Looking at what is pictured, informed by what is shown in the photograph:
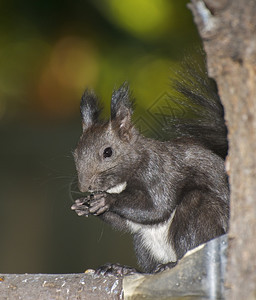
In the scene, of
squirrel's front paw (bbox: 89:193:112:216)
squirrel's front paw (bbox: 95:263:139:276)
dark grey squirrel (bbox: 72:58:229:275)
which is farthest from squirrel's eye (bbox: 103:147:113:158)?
squirrel's front paw (bbox: 95:263:139:276)

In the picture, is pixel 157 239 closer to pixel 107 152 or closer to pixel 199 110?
pixel 107 152

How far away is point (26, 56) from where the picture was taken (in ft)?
13.4

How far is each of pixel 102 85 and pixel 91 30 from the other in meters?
0.61

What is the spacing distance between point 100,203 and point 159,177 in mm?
221

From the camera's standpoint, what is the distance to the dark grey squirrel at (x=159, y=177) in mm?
1965

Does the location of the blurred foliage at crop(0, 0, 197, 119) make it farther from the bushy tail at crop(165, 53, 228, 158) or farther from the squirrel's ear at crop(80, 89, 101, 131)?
the bushy tail at crop(165, 53, 228, 158)

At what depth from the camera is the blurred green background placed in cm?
359

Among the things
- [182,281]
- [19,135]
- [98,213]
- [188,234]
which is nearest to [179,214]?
[188,234]

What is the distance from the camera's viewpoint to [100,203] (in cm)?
198

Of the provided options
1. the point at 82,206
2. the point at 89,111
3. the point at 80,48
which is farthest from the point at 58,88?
the point at 82,206

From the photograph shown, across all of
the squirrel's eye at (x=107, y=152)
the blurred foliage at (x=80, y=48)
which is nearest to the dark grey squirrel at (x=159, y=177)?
the squirrel's eye at (x=107, y=152)

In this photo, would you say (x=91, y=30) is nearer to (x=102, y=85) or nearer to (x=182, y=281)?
(x=102, y=85)

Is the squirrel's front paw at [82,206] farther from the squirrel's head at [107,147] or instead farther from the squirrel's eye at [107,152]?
the squirrel's eye at [107,152]

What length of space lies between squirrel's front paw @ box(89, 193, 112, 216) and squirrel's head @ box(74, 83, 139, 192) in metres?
0.03
